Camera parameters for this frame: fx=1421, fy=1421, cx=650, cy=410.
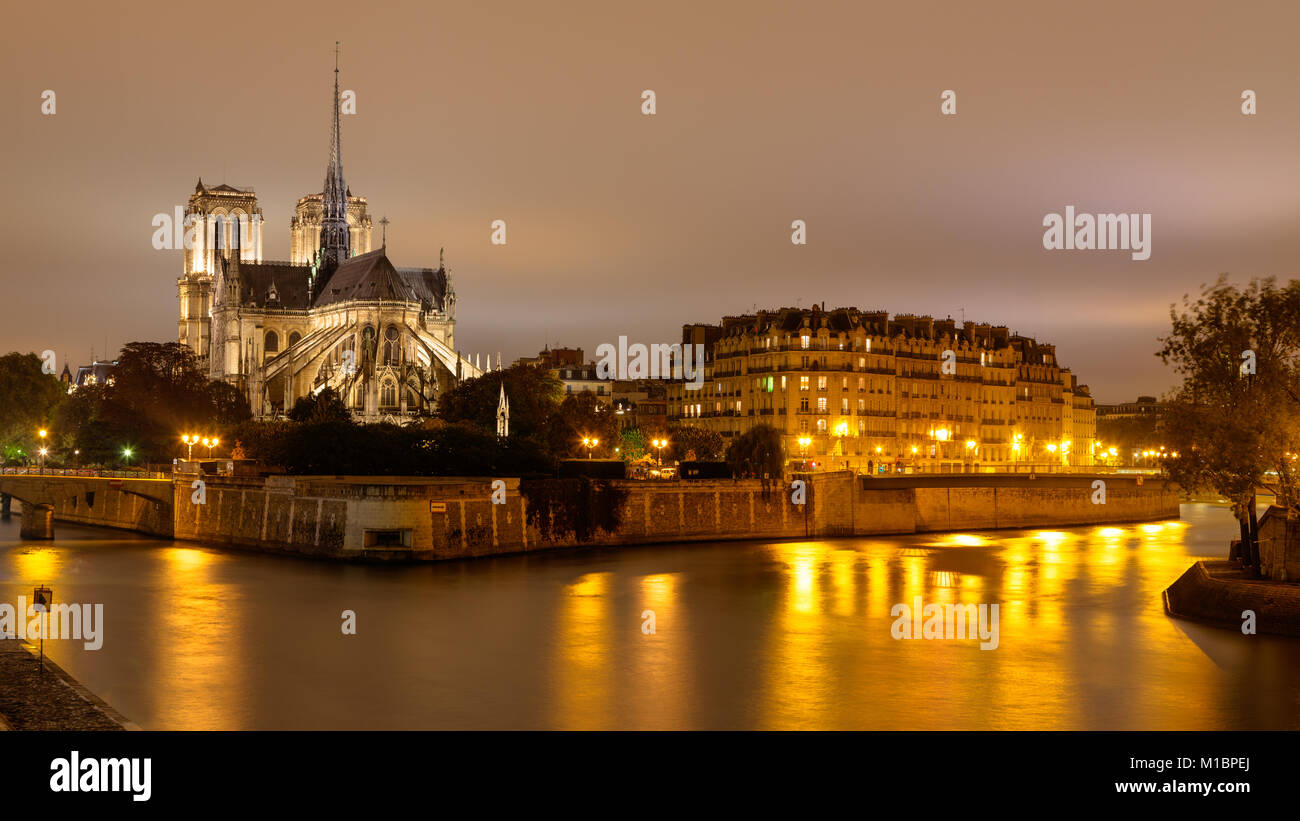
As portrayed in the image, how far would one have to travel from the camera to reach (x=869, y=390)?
269 ft

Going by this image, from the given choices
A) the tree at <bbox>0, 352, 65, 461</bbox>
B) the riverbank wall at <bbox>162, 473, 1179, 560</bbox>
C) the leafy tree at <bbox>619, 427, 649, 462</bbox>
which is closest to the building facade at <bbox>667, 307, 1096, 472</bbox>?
the leafy tree at <bbox>619, 427, 649, 462</bbox>

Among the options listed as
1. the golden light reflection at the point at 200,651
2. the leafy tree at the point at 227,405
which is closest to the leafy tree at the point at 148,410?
the leafy tree at the point at 227,405

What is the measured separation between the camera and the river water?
2339 cm

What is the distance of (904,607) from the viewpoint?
35.4 metres

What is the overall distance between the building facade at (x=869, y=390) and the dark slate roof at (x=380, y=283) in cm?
2104

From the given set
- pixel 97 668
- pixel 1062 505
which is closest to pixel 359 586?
pixel 97 668

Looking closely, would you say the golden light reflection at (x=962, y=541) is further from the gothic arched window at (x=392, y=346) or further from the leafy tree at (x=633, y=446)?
the gothic arched window at (x=392, y=346)

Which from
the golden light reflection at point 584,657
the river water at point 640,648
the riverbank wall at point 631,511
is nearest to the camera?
the golden light reflection at point 584,657

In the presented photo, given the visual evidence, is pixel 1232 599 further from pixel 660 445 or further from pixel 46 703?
pixel 660 445

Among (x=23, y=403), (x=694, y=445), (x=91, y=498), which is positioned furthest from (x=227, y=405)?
(x=694, y=445)

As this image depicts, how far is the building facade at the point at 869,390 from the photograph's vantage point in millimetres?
79812

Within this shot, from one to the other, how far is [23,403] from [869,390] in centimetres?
5090

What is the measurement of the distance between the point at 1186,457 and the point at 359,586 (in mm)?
20861
